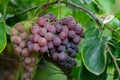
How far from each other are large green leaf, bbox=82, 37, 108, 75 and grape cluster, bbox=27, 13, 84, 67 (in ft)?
0.11

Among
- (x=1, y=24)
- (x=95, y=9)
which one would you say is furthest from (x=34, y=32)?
(x=95, y=9)

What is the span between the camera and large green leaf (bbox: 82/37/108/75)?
3.00ft

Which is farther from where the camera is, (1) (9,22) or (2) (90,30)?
(1) (9,22)

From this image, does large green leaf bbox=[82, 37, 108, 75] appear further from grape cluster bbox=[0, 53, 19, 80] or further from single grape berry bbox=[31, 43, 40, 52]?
grape cluster bbox=[0, 53, 19, 80]

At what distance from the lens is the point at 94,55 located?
938 millimetres

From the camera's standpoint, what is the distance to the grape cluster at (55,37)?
926 mm

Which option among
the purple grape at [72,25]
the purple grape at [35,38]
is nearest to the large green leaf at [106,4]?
the purple grape at [72,25]

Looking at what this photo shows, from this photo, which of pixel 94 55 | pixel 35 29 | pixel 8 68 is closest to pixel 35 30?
pixel 35 29

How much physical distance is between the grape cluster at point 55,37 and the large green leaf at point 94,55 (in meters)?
0.03

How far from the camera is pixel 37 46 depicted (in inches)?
36.5

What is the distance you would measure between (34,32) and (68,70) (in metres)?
0.31

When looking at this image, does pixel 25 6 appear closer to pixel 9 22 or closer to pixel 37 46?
pixel 9 22

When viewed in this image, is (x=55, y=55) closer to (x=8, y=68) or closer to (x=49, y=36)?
(x=49, y=36)

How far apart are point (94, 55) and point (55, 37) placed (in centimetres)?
11
